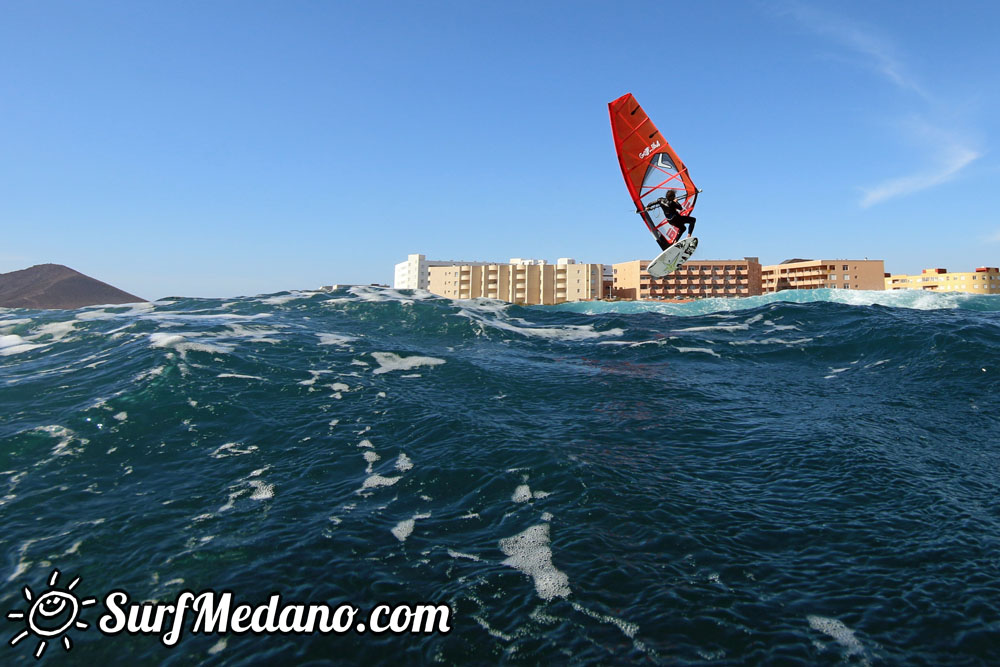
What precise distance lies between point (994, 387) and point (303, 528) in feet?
66.7

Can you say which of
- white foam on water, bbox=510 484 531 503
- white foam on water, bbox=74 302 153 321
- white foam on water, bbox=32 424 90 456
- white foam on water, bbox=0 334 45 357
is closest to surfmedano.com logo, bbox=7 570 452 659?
white foam on water, bbox=510 484 531 503

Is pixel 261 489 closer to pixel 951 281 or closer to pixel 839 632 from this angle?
pixel 839 632

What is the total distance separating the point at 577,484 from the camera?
909 cm

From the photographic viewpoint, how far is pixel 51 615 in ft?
Answer: 19.9

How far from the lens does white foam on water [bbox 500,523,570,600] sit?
6.11m

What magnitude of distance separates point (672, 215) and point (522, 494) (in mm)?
23791

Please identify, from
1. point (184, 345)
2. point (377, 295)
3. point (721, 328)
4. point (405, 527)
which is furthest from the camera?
point (377, 295)

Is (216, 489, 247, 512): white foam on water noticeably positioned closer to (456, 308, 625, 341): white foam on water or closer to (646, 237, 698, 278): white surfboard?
(456, 308, 625, 341): white foam on water

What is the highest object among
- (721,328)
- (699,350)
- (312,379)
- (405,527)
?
(721,328)

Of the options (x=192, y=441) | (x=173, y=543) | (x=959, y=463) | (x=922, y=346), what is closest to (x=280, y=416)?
(x=192, y=441)

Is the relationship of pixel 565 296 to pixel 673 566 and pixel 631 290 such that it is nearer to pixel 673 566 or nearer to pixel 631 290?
pixel 631 290

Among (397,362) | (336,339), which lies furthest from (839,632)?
(336,339)

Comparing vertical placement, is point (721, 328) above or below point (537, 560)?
above

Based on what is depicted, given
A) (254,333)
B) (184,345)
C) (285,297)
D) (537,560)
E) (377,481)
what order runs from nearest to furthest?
1. (537,560)
2. (377,481)
3. (184,345)
4. (254,333)
5. (285,297)
